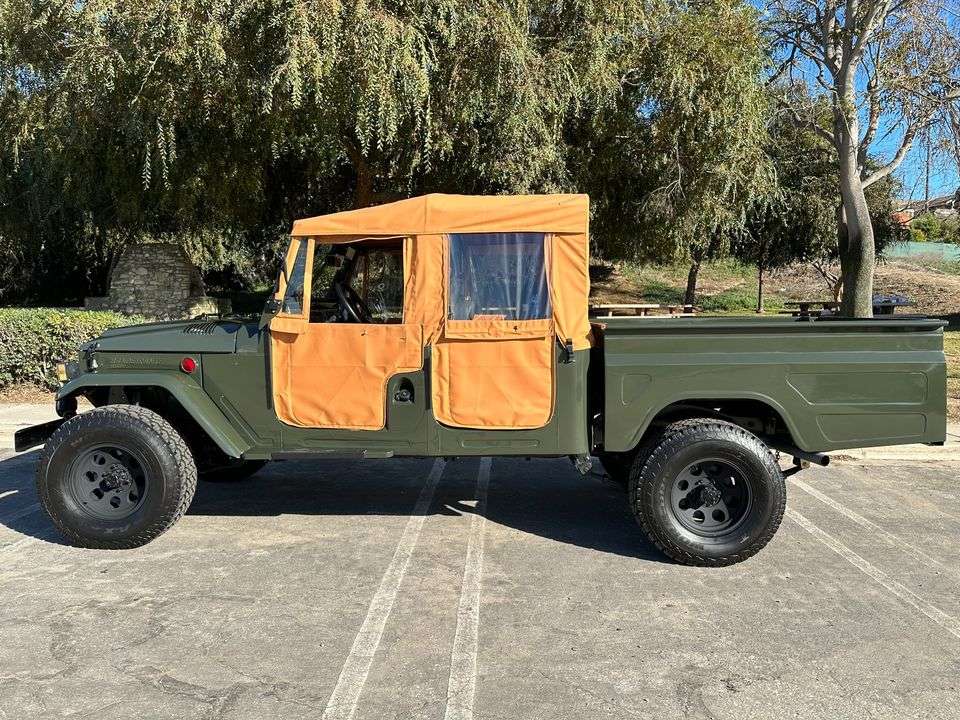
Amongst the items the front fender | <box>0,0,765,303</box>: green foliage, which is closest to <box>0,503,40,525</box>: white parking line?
the front fender

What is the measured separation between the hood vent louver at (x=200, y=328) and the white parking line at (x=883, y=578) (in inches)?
166

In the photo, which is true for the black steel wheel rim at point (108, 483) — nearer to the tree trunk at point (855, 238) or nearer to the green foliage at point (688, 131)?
the green foliage at point (688, 131)

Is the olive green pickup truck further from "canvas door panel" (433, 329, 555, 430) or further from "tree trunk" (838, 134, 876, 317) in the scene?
"tree trunk" (838, 134, 876, 317)

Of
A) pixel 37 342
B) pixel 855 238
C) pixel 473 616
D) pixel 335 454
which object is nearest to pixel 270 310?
pixel 335 454

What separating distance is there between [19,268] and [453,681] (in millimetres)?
21764

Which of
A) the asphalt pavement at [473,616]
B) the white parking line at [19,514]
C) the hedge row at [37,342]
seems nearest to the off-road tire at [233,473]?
the asphalt pavement at [473,616]

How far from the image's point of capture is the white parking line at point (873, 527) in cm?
473

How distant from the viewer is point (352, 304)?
16.5 ft

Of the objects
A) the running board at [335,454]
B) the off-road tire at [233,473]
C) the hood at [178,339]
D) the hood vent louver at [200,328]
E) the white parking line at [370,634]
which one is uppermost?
the hood vent louver at [200,328]

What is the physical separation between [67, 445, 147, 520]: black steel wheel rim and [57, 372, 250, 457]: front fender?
1.38 feet

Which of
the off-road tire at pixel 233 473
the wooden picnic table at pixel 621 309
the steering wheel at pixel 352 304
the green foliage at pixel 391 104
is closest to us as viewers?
the steering wheel at pixel 352 304

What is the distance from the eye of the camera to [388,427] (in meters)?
4.85

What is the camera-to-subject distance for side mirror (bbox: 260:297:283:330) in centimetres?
488

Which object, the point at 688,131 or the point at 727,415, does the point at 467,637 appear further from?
the point at 688,131
